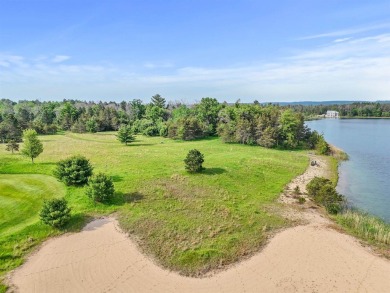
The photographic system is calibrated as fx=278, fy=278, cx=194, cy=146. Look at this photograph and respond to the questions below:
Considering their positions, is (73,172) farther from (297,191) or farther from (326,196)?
(326,196)

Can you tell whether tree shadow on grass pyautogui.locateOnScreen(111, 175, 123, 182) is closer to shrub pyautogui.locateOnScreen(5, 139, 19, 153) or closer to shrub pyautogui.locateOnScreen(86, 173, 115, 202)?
shrub pyautogui.locateOnScreen(86, 173, 115, 202)

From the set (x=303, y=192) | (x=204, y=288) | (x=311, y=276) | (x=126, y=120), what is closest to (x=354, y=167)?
(x=303, y=192)

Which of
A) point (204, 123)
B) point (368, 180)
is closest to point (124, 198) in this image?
point (368, 180)

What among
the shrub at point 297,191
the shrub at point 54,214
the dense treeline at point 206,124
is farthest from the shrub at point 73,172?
the dense treeline at point 206,124

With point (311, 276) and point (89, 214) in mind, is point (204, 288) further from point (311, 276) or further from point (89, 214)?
point (89, 214)

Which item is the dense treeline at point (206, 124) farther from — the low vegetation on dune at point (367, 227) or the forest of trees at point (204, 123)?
the low vegetation on dune at point (367, 227)

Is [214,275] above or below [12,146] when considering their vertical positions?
below

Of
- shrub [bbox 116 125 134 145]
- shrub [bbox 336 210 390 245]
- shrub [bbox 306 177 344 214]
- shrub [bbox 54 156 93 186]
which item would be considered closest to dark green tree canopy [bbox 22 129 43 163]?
shrub [bbox 54 156 93 186]

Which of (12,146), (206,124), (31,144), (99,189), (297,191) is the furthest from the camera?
(206,124)
